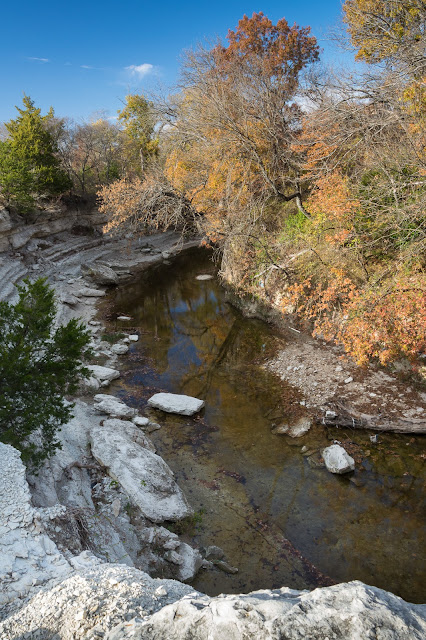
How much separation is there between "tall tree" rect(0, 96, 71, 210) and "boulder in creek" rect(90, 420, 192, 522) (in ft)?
57.9

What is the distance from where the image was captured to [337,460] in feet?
30.3

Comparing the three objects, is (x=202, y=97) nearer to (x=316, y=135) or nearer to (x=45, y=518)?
(x=316, y=135)

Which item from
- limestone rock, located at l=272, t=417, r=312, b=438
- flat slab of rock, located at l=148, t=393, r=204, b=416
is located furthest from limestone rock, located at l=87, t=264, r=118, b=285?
limestone rock, located at l=272, t=417, r=312, b=438

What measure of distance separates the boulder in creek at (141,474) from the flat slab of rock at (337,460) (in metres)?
3.68

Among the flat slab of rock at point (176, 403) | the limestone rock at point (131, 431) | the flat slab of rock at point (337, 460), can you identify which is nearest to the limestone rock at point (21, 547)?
the limestone rock at point (131, 431)

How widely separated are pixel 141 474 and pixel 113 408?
136 inches

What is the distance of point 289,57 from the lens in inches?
837

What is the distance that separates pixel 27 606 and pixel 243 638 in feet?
8.76

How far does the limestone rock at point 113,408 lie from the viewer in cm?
1127

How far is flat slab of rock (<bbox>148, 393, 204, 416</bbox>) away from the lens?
1163cm

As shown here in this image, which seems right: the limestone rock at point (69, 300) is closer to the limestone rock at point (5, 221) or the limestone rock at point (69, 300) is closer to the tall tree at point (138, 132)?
the limestone rock at point (5, 221)

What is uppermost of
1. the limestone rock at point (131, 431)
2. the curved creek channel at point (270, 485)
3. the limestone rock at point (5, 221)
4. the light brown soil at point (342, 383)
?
the limestone rock at point (5, 221)

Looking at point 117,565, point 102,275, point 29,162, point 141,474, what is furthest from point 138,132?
point 117,565

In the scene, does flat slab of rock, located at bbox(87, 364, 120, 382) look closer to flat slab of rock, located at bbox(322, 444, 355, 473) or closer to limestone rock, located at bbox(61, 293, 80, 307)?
limestone rock, located at bbox(61, 293, 80, 307)
